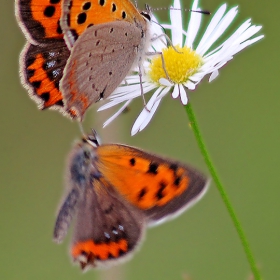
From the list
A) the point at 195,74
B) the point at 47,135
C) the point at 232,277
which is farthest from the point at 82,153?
the point at 47,135

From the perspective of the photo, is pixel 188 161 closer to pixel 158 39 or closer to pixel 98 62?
pixel 158 39

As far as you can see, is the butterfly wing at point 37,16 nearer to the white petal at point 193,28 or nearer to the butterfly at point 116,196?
the butterfly at point 116,196

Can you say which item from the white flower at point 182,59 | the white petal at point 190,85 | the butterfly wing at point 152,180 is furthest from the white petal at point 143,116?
the butterfly wing at point 152,180

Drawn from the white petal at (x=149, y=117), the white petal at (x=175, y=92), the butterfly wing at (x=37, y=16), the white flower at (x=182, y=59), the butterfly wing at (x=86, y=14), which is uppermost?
the butterfly wing at (x=37, y=16)

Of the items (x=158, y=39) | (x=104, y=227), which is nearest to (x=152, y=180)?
(x=104, y=227)

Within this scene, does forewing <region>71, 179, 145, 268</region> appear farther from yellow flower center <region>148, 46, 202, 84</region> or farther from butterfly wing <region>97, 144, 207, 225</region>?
yellow flower center <region>148, 46, 202, 84</region>

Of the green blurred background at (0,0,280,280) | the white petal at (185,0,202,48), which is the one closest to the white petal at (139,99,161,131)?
→ the white petal at (185,0,202,48)
